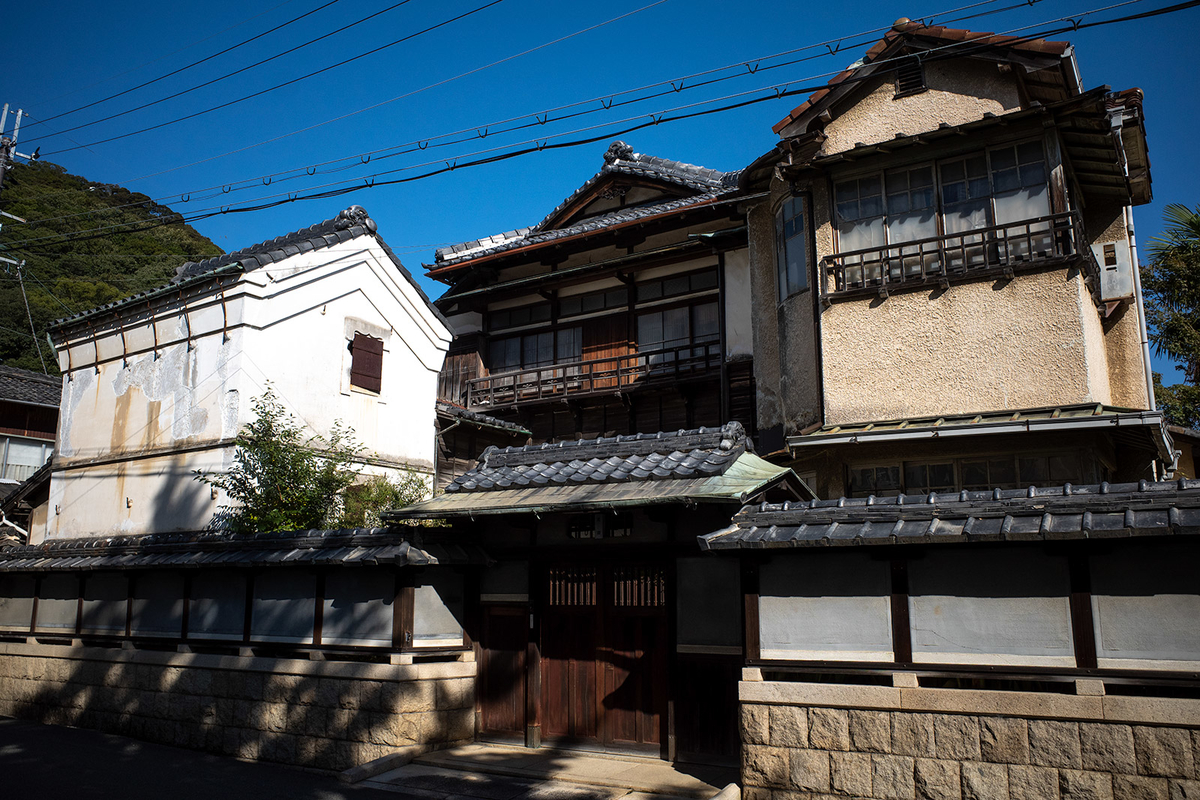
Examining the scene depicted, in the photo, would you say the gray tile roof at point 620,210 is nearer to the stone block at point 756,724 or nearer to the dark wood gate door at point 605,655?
the dark wood gate door at point 605,655

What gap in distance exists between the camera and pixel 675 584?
10.6 metres

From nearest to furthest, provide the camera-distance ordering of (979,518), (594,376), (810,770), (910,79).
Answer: (979,518) < (810,770) < (910,79) < (594,376)

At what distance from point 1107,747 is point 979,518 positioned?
7.31 feet

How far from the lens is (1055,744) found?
7402mm

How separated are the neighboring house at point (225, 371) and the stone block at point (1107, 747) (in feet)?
48.5

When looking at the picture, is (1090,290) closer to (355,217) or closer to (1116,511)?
(1116,511)

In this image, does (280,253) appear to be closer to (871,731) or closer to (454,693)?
(454,693)

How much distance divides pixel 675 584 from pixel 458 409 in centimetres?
1244

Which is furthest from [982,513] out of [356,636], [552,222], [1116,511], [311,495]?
[552,222]

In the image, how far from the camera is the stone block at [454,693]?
450 inches

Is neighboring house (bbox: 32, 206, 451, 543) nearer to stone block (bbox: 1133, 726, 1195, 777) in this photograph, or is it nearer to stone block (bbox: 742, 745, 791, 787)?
stone block (bbox: 742, 745, 791, 787)

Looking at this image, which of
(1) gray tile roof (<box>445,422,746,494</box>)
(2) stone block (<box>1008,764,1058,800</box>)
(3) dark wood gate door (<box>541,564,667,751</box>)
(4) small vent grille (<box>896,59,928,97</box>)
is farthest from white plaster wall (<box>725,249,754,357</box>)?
(2) stone block (<box>1008,764,1058,800</box>)

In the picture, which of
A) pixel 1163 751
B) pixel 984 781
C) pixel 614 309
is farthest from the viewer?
pixel 614 309

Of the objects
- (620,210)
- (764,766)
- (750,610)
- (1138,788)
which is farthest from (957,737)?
(620,210)
